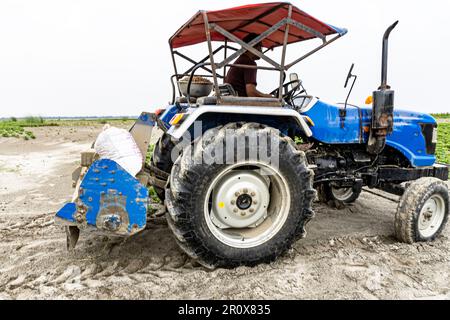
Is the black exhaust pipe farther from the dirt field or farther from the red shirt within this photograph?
the red shirt

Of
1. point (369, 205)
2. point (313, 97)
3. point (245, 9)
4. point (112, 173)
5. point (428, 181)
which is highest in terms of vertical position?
point (245, 9)

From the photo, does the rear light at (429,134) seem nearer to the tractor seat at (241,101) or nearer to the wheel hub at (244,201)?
the tractor seat at (241,101)

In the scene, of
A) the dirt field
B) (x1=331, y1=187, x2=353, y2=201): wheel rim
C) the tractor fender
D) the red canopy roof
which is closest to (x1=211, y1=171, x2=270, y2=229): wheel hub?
the dirt field

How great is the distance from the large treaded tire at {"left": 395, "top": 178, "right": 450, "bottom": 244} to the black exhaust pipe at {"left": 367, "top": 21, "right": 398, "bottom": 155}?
2.02 feet

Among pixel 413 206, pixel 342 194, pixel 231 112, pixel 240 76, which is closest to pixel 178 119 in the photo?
pixel 231 112

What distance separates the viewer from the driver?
157 inches

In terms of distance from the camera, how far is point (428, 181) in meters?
4.19

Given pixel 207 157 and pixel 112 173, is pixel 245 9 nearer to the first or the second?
pixel 207 157

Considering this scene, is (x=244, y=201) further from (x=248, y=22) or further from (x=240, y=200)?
(x=248, y=22)

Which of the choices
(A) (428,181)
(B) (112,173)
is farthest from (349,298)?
(B) (112,173)

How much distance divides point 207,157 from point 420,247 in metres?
2.63

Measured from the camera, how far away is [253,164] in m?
3.36
